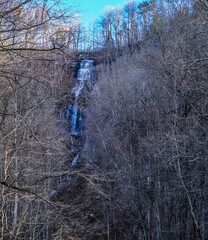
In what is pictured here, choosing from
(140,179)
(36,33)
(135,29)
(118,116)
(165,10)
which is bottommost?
(140,179)

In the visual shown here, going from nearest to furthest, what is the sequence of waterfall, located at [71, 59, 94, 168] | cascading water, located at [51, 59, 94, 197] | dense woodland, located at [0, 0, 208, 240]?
dense woodland, located at [0, 0, 208, 240]
cascading water, located at [51, 59, 94, 197]
waterfall, located at [71, 59, 94, 168]

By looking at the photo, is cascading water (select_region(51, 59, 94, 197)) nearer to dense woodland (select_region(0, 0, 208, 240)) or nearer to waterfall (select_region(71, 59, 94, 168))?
waterfall (select_region(71, 59, 94, 168))

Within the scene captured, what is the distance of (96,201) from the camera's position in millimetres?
13711

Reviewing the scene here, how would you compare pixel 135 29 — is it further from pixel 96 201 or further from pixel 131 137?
pixel 96 201

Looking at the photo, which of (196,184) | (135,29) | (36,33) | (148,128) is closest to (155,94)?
(148,128)

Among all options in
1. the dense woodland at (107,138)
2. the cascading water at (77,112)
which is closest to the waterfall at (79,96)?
the cascading water at (77,112)

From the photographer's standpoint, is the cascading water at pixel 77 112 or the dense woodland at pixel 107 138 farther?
the cascading water at pixel 77 112

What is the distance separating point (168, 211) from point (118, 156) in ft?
13.3

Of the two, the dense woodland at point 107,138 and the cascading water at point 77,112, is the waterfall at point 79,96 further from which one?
the dense woodland at point 107,138

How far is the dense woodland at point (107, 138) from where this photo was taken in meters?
4.10

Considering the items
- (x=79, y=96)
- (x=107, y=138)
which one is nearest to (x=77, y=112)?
(x=79, y=96)

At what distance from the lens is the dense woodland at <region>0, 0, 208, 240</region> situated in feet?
13.4

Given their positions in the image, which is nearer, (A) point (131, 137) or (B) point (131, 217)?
(B) point (131, 217)

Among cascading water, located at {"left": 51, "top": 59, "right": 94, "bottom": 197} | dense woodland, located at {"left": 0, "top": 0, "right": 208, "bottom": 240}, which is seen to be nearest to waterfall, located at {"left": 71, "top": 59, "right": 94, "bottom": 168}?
cascading water, located at {"left": 51, "top": 59, "right": 94, "bottom": 197}
